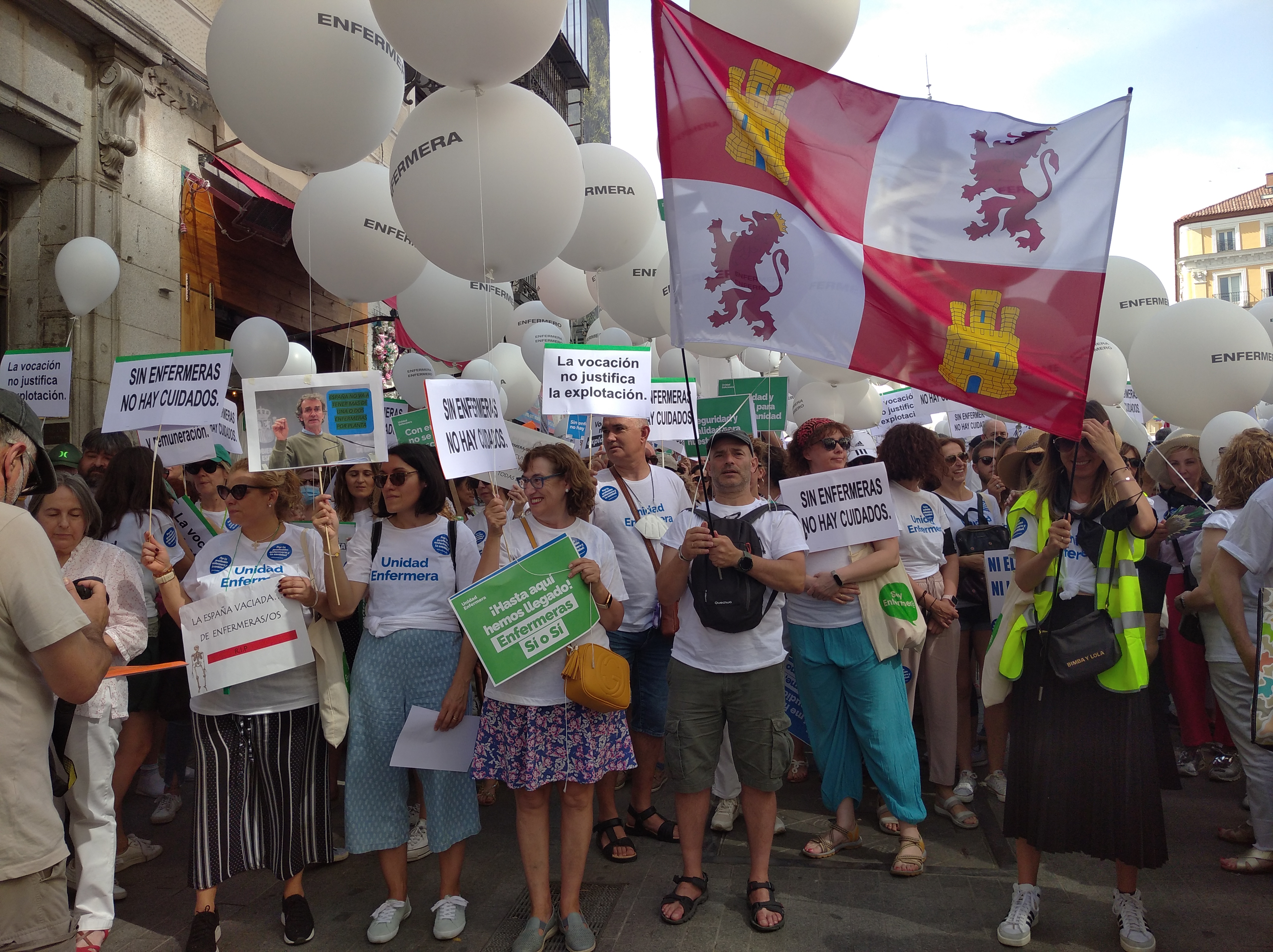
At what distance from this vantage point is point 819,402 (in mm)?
8195

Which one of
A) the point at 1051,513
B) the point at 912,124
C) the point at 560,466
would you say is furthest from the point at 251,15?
the point at 1051,513

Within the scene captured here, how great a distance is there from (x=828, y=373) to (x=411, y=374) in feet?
16.9

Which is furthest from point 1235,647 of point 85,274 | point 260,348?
point 85,274

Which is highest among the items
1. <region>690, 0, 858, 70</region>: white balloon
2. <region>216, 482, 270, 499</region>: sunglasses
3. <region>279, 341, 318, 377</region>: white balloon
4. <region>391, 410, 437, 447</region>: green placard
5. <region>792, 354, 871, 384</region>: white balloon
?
<region>690, 0, 858, 70</region>: white balloon

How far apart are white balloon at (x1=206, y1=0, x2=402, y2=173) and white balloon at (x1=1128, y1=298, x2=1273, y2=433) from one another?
5863 millimetres

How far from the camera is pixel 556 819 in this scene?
4.71 m

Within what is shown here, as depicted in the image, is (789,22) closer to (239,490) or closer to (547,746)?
(239,490)

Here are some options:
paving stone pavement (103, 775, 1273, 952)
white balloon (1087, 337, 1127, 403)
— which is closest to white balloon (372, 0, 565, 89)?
paving stone pavement (103, 775, 1273, 952)

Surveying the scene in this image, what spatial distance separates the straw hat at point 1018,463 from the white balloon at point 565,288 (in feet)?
16.0

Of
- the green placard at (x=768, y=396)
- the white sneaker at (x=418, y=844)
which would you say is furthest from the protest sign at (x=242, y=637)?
the green placard at (x=768, y=396)

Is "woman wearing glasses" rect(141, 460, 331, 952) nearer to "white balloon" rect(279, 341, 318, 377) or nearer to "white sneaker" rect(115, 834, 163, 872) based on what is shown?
"white sneaker" rect(115, 834, 163, 872)

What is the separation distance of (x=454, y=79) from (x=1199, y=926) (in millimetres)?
4602

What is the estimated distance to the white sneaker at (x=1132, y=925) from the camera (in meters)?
3.19

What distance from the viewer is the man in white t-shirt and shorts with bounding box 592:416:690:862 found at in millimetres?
4348
